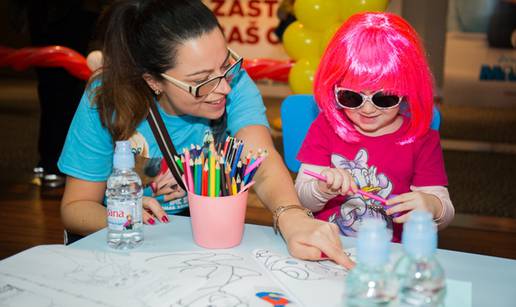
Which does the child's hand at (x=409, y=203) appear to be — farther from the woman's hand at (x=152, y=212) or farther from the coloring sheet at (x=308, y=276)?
the woman's hand at (x=152, y=212)

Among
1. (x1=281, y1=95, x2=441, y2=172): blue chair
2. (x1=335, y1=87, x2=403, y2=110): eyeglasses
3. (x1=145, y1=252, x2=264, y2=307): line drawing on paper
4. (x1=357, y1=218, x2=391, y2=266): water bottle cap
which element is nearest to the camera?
(x1=357, y1=218, x2=391, y2=266): water bottle cap

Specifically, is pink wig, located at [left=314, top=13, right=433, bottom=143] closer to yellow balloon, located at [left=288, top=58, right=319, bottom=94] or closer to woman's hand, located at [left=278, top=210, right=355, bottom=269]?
woman's hand, located at [left=278, top=210, right=355, bottom=269]

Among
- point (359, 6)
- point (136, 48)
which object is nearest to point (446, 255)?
point (136, 48)

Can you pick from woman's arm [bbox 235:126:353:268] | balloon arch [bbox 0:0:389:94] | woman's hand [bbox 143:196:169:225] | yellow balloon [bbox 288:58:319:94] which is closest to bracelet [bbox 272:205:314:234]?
woman's arm [bbox 235:126:353:268]

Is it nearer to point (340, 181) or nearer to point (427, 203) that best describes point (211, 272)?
Answer: point (340, 181)

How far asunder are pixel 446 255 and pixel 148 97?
2.69ft

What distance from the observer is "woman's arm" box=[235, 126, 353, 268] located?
1144mm

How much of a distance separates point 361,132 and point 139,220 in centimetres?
63

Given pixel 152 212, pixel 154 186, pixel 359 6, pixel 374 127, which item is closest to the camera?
pixel 152 212

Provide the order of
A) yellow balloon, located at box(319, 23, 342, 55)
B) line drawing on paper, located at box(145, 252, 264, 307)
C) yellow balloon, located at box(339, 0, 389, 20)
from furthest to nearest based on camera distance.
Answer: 1. yellow balloon, located at box(319, 23, 342, 55)
2. yellow balloon, located at box(339, 0, 389, 20)
3. line drawing on paper, located at box(145, 252, 264, 307)

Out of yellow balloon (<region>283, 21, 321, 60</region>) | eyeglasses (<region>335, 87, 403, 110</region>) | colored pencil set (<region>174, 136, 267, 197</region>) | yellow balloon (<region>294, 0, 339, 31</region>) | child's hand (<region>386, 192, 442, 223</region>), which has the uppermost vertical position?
yellow balloon (<region>294, 0, 339, 31</region>)

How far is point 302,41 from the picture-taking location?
304 cm

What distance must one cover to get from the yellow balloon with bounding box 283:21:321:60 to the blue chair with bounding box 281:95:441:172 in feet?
4.34

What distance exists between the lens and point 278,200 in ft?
4.55
